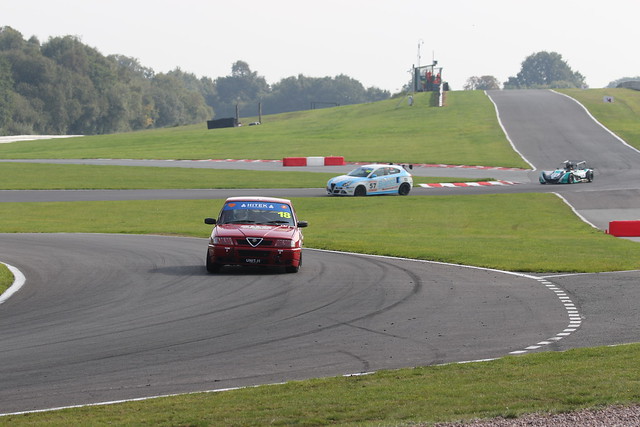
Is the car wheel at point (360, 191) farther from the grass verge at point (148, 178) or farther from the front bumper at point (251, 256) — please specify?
the front bumper at point (251, 256)

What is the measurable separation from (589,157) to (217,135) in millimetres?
40846

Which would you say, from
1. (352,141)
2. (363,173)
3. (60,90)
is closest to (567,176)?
(363,173)

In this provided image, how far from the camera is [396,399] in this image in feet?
27.4

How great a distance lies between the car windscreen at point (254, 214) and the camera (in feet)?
64.0

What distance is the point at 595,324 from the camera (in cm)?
1321

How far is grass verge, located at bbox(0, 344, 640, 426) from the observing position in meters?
A: 7.67

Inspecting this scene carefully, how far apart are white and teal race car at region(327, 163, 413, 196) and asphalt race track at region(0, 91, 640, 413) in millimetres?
18617

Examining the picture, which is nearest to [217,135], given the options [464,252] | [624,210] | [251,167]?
[251,167]

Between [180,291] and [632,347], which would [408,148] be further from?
[632,347]

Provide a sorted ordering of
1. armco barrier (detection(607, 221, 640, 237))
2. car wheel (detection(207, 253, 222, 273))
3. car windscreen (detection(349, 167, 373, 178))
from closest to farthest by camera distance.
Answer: car wheel (detection(207, 253, 222, 273)) < armco barrier (detection(607, 221, 640, 237)) < car windscreen (detection(349, 167, 373, 178))

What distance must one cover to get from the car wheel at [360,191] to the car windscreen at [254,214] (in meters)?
22.0

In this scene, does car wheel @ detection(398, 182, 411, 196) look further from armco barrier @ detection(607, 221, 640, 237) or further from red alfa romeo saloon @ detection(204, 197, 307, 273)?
red alfa romeo saloon @ detection(204, 197, 307, 273)

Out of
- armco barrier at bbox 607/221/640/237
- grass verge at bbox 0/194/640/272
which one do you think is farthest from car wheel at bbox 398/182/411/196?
armco barrier at bbox 607/221/640/237

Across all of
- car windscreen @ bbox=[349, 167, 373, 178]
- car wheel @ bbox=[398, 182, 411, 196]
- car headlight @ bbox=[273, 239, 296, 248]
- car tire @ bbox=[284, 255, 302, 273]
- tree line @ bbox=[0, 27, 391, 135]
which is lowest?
car tire @ bbox=[284, 255, 302, 273]
